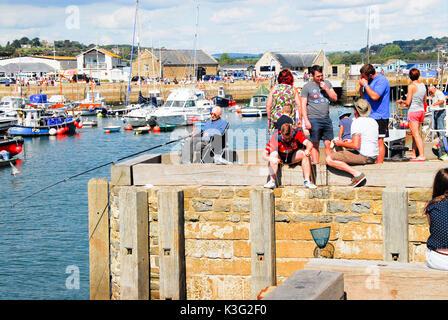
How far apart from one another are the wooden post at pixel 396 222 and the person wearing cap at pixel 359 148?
0.55 meters

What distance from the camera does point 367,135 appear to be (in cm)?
902

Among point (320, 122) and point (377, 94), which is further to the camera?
point (320, 122)

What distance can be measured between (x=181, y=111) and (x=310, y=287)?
192ft

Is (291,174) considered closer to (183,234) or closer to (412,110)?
(183,234)

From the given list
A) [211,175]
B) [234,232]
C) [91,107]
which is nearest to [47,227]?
[211,175]

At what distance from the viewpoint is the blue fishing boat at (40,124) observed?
57.6 meters

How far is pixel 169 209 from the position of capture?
845 centimetres

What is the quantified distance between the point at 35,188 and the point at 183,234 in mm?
24954

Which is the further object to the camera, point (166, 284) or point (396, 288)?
point (166, 284)

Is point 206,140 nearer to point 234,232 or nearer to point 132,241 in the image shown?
point 234,232

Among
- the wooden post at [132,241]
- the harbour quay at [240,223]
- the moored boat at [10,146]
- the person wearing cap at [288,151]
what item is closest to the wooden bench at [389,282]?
the harbour quay at [240,223]

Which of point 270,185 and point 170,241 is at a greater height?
point 270,185

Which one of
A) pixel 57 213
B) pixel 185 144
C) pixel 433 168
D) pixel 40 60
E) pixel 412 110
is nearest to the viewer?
pixel 433 168
